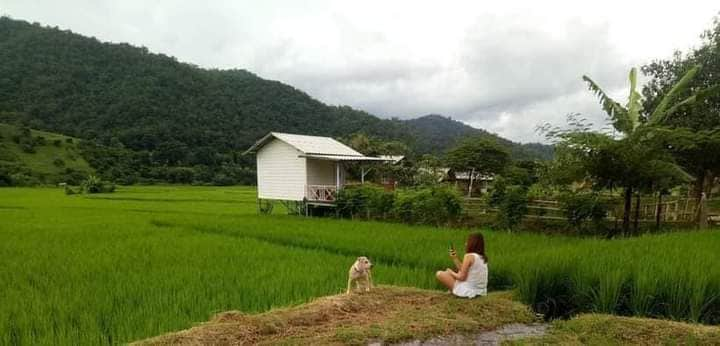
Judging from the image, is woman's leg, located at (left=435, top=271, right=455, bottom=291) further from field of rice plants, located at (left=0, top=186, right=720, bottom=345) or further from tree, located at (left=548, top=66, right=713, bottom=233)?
tree, located at (left=548, top=66, right=713, bottom=233)

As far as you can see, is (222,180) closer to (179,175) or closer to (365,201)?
(179,175)

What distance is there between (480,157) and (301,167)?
17849mm

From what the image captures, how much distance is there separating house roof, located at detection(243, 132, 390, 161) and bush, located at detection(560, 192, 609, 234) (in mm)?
8603

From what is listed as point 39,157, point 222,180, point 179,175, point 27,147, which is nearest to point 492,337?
point 179,175

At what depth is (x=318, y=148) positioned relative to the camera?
19.8 meters

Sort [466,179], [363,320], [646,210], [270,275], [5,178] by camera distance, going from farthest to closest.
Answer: [466,179] < [5,178] < [646,210] < [270,275] < [363,320]

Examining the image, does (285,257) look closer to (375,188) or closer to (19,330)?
(19,330)

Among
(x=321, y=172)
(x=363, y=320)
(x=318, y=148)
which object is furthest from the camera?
(x=318, y=148)

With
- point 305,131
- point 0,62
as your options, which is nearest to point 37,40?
point 0,62

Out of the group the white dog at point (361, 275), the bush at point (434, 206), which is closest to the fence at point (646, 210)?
the bush at point (434, 206)

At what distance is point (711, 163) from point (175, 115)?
56787 millimetres

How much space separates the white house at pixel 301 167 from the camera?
1889 cm

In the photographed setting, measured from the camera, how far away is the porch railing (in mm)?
18703

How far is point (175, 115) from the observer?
58.3 meters
